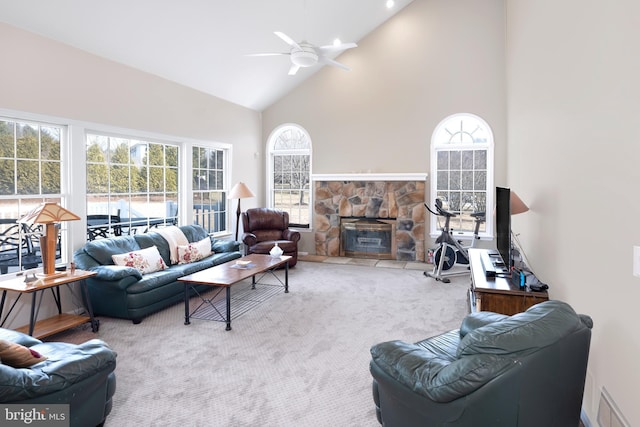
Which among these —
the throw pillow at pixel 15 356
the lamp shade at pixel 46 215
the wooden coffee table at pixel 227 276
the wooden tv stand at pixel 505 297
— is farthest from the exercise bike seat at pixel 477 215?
the throw pillow at pixel 15 356

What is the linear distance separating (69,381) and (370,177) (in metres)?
5.90

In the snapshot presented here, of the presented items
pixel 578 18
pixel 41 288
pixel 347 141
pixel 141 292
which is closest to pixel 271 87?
pixel 347 141

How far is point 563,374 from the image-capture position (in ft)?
5.81

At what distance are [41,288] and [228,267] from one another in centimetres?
183

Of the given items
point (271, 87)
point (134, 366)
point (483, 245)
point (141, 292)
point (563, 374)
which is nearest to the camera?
point (563, 374)

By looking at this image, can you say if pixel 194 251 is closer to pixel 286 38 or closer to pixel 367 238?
pixel 286 38

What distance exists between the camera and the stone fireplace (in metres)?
7.15

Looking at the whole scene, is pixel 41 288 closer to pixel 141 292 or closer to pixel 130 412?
pixel 141 292

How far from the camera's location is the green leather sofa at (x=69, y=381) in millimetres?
1935

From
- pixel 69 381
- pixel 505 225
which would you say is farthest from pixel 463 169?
pixel 69 381

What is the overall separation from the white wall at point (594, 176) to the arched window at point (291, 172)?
4.97 metres

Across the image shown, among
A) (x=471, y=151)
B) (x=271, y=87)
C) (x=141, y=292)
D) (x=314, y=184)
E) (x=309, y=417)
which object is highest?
(x=271, y=87)

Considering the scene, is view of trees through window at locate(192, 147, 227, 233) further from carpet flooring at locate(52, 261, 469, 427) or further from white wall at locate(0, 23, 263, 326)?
carpet flooring at locate(52, 261, 469, 427)

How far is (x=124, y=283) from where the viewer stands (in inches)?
159
